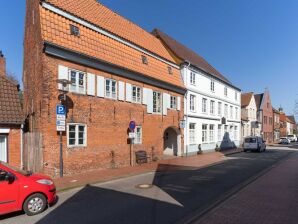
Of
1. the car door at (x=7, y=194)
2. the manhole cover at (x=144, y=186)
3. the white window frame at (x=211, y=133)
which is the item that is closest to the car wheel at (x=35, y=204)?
the car door at (x=7, y=194)

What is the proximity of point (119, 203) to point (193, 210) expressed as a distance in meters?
2.23

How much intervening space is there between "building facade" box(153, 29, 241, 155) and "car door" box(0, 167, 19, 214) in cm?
1864

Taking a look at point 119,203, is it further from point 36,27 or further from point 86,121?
point 36,27

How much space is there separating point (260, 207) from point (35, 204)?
6.22 m

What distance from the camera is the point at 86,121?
47.6ft

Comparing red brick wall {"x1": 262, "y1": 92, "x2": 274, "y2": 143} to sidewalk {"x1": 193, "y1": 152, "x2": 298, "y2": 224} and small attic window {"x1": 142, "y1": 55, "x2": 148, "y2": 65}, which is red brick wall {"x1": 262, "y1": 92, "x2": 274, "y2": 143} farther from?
sidewalk {"x1": 193, "y1": 152, "x2": 298, "y2": 224}

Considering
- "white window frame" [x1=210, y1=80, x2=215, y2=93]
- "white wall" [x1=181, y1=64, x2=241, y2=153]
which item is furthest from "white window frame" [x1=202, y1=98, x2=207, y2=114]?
"white window frame" [x1=210, y1=80, x2=215, y2=93]

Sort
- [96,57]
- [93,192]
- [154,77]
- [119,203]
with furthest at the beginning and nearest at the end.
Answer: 1. [154,77]
2. [96,57]
3. [93,192]
4. [119,203]

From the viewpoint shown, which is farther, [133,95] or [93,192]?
[133,95]

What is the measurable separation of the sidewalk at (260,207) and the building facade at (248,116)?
114 ft

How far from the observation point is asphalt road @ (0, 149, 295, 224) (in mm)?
7016

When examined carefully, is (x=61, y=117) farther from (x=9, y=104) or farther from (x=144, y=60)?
(x=144, y=60)

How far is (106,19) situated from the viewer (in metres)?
18.9

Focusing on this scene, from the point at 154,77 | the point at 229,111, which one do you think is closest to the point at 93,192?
the point at 154,77
